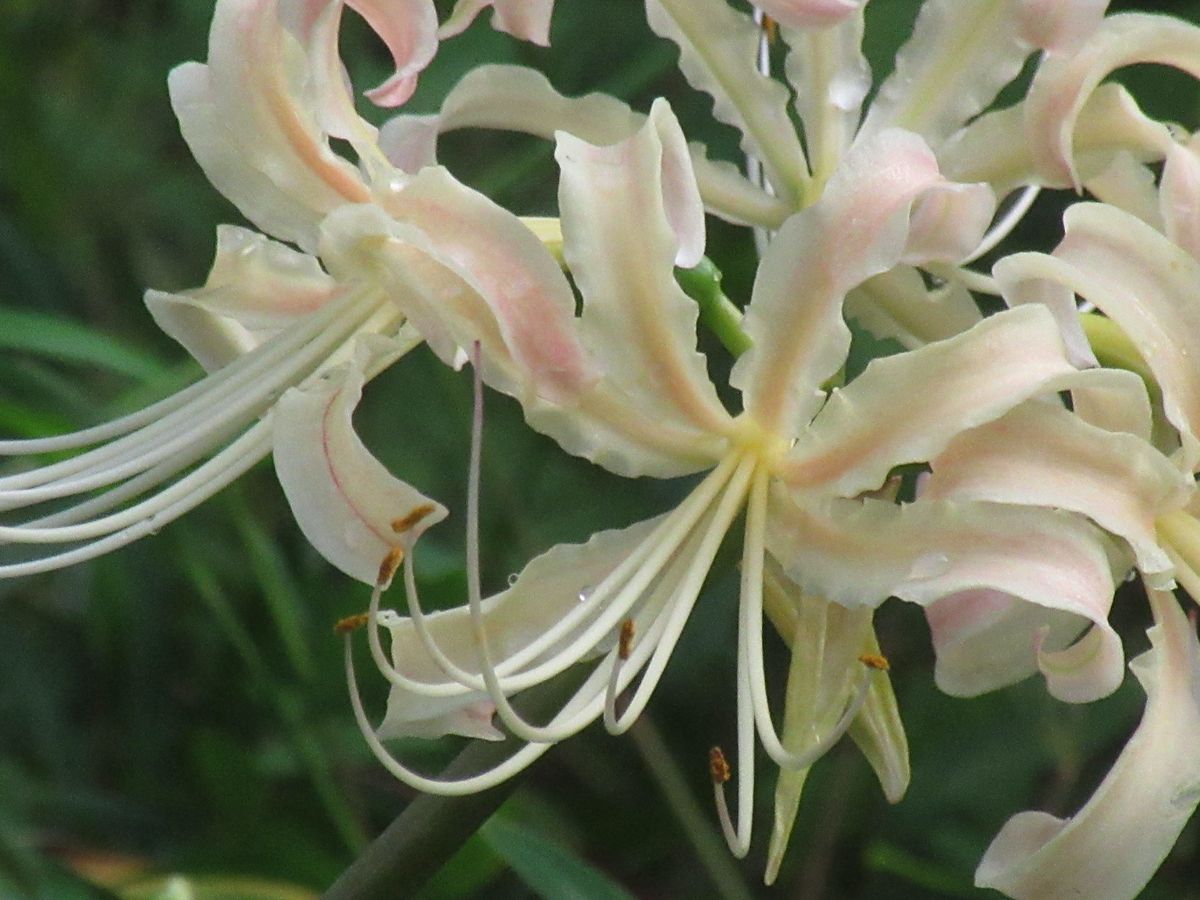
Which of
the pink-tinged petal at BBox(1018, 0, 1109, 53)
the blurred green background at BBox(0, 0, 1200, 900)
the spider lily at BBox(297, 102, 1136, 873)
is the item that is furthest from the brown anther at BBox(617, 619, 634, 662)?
the blurred green background at BBox(0, 0, 1200, 900)

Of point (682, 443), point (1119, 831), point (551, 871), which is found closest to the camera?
point (1119, 831)

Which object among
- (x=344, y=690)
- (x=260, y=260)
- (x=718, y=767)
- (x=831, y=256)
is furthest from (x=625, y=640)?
(x=344, y=690)

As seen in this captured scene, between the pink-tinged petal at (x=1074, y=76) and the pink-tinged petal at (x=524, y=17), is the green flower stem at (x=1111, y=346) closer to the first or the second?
the pink-tinged petal at (x=1074, y=76)

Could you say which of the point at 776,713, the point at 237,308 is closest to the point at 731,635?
the point at 776,713

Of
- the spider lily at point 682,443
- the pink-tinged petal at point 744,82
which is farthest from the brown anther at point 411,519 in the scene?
the pink-tinged petal at point 744,82

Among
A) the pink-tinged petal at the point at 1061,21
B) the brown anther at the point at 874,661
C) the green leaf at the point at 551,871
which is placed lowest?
the green leaf at the point at 551,871

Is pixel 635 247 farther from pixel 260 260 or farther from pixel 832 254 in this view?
pixel 260 260

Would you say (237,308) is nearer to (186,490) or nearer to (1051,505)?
(186,490)
